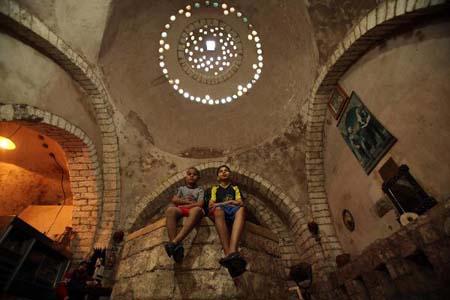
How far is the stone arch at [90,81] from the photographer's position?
434 cm

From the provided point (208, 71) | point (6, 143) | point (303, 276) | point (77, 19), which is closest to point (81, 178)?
point (6, 143)

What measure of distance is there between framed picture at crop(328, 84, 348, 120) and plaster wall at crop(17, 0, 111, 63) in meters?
5.47

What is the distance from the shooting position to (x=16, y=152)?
764 cm

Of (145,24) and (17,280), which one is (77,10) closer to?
(145,24)

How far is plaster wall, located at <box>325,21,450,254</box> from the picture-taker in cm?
364

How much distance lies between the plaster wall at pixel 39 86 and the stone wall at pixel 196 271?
344cm

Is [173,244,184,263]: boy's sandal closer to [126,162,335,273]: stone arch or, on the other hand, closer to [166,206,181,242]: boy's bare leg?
[166,206,181,242]: boy's bare leg

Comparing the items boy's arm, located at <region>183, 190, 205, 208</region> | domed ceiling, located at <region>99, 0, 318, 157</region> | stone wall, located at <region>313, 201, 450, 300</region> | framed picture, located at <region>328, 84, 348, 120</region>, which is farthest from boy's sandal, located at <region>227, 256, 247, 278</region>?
domed ceiling, located at <region>99, 0, 318, 157</region>

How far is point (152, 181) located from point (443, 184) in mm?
6417

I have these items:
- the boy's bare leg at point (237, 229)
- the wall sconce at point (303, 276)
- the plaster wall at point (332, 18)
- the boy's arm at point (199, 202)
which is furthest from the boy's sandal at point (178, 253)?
the plaster wall at point (332, 18)

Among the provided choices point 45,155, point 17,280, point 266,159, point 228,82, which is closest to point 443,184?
point 266,159

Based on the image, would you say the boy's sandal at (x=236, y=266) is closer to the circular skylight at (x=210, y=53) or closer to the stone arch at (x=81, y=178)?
the stone arch at (x=81, y=178)

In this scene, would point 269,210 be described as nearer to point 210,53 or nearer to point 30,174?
point 210,53

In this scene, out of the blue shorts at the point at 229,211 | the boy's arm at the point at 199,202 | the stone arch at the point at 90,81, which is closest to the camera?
the blue shorts at the point at 229,211
